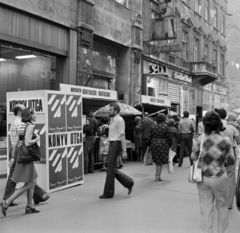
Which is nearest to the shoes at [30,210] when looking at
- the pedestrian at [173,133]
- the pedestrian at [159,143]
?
the pedestrian at [159,143]

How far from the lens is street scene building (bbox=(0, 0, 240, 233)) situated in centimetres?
554

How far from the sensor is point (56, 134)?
7883mm

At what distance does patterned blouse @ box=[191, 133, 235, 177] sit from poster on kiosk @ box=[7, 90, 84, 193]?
12.9 feet

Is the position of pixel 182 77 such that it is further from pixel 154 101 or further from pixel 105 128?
pixel 105 128

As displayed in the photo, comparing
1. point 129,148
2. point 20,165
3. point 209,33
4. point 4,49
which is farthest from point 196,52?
point 20,165

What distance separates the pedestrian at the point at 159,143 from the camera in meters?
9.26

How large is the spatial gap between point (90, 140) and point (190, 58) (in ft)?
60.7

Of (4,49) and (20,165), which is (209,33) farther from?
(20,165)

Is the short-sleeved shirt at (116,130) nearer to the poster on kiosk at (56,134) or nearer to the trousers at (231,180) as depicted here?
the poster on kiosk at (56,134)

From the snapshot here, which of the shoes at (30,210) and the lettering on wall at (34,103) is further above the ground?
the lettering on wall at (34,103)

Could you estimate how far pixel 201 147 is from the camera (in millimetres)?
4699

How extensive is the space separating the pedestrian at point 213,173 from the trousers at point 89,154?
6134 millimetres

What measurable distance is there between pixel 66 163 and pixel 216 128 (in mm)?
4285

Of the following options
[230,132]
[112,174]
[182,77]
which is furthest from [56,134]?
[182,77]
